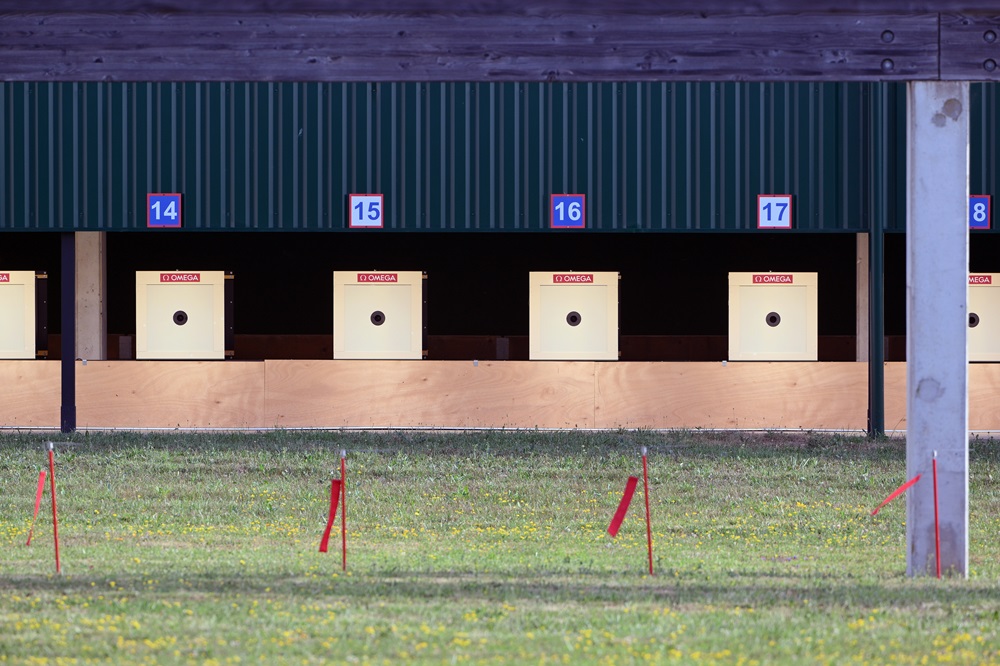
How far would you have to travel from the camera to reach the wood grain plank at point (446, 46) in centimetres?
1187

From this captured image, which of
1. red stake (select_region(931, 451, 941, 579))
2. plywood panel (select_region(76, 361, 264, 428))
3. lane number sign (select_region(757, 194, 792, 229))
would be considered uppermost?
lane number sign (select_region(757, 194, 792, 229))

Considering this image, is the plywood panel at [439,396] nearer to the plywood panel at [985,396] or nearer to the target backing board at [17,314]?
the target backing board at [17,314]

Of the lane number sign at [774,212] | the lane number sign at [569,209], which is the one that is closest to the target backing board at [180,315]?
the lane number sign at [569,209]

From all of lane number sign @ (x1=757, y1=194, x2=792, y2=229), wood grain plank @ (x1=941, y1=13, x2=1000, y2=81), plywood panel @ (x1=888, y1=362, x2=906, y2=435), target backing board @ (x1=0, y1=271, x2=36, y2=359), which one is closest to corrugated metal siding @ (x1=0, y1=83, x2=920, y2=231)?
lane number sign @ (x1=757, y1=194, x2=792, y2=229)

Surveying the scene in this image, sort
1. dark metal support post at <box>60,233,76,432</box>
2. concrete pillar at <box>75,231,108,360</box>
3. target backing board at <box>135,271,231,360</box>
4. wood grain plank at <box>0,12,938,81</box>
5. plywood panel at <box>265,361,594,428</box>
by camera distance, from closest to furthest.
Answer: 1. wood grain plank at <box>0,12,938,81</box>
2. dark metal support post at <box>60,233,76,432</box>
3. plywood panel at <box>265,361,594,428</box>
4. concrete pillar at <box>75,231,108,360</box>
5. target backing board at <box>135,271,231,360</box>

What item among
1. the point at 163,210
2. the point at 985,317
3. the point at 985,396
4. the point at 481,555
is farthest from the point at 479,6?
the point at 985,317

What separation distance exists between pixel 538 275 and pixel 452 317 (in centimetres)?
283

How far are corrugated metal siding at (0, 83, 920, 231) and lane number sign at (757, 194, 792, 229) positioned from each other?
12cm

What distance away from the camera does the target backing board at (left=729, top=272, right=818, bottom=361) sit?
995 inches

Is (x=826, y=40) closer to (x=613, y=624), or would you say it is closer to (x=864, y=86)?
(x=613, y=624)

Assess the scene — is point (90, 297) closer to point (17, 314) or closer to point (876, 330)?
point (17, 314)

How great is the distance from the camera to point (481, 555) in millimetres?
13484

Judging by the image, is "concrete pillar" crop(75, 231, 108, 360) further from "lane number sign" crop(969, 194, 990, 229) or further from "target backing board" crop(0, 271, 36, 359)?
"lane number sign" crop(969, 194, 990, 229)

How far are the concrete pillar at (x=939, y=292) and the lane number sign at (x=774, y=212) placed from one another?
1221cm
